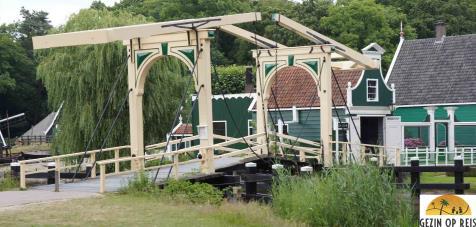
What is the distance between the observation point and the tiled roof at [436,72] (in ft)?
118

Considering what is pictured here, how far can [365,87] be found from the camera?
1242 inches

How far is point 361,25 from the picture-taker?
5525cm

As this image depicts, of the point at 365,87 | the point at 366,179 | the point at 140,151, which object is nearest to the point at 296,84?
the point at 365,87

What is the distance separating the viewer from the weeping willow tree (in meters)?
26.3

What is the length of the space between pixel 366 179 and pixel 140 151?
644 centimetres

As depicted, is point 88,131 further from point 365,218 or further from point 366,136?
point 365,218

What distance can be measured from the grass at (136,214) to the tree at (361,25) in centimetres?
4111

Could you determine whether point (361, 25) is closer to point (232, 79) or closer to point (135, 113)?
point (232, 79)

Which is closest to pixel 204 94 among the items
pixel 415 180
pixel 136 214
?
pixel 415 180

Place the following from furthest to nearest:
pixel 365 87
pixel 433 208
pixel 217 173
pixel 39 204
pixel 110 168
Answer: pixel 365 87
pixel 110 168
pixel 217 173
pixel 39 204
pixel 433 208

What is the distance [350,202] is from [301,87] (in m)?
19.1

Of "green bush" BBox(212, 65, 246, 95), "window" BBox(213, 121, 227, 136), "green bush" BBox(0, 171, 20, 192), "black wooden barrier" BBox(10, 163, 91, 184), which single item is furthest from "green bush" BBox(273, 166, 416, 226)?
"green bush" BBox(212, 65, 246, 95)

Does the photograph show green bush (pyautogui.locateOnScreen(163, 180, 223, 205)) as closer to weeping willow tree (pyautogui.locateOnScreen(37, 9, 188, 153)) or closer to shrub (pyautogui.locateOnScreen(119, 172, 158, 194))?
shrub (pyautogui.locateOnScreen(119, 172, 158, 194))

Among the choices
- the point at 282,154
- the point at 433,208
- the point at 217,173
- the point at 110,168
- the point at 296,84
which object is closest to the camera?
the point at 433,208
